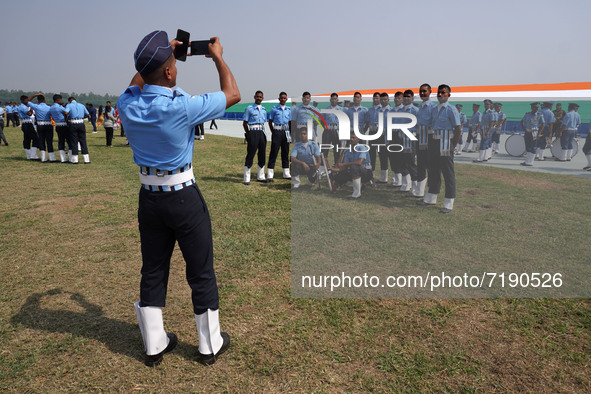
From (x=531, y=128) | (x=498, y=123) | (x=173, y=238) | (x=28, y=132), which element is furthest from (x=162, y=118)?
(x=28, y=132)

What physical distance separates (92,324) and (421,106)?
3.80m

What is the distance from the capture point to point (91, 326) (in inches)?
116

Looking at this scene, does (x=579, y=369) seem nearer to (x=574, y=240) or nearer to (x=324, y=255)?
(x=574, y=240)

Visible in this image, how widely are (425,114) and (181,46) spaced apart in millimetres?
2686

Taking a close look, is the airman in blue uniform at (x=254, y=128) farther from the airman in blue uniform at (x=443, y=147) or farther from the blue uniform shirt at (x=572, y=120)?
the blue uniform shirt at (x=572, y=120)

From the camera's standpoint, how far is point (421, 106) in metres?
3.96

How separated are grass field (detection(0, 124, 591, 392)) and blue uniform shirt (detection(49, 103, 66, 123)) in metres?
6.40

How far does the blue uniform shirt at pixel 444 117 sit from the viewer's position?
385 cm

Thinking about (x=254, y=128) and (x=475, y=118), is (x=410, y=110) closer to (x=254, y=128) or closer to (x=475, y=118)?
(x=475, y=118)

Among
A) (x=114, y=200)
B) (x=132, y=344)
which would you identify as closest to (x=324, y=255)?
(x=132, y=344)

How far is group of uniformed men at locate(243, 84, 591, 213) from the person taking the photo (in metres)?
3.84

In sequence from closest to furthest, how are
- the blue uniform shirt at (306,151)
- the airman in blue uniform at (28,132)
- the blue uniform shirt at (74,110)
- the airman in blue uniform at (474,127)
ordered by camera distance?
the blue uniform shirt at (306,151) → the airman in blue uniform at (474,127) → the blue uniform shirt at (74,110) → the airman in blue uniform at (28,132)

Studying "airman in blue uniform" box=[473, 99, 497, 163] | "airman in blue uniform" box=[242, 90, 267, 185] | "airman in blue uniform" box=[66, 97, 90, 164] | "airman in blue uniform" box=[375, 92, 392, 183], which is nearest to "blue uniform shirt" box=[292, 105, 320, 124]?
"airman in blue uniform" box=[375, 92, 392, 183]

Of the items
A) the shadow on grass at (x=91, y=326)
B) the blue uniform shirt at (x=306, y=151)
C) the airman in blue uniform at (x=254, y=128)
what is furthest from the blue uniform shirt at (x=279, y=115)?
the shadow on grass at (x=91, y=326)
